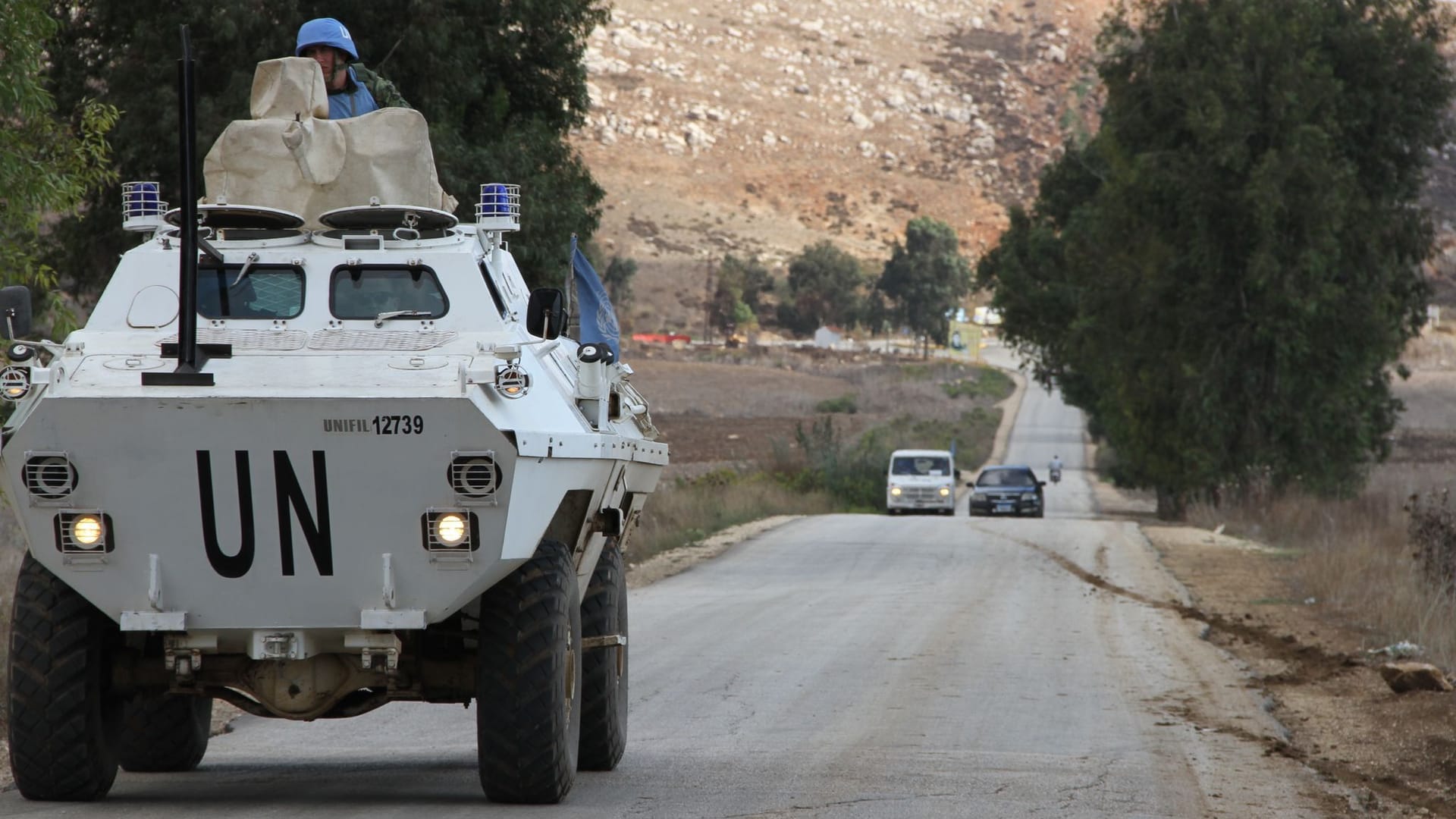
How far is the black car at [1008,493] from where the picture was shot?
46.3 meters

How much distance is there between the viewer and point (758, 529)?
34031 mm

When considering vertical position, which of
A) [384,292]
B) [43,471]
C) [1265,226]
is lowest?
[43,471]

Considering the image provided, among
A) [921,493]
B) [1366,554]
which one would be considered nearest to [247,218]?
[1366,554]

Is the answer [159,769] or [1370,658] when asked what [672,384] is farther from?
[159,769]

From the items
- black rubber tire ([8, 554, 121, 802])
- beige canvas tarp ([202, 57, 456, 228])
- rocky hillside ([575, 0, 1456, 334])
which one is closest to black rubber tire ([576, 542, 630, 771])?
beige canvas tarp ([202, 57, 456, 228])

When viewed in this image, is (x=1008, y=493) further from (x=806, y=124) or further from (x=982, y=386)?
(x=806, y=124)

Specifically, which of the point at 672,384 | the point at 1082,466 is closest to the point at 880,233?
the point at 672,384

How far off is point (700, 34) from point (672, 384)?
82.6m

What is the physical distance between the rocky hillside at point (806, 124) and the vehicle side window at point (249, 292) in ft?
390

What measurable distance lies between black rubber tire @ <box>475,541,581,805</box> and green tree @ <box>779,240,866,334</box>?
123644mm

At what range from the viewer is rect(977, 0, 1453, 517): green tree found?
129ft

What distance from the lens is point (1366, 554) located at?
82.7ft

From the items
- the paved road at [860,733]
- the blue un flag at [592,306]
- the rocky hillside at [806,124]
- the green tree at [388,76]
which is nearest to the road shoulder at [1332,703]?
the paved road at [860,733]

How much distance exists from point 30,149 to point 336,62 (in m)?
4.05
